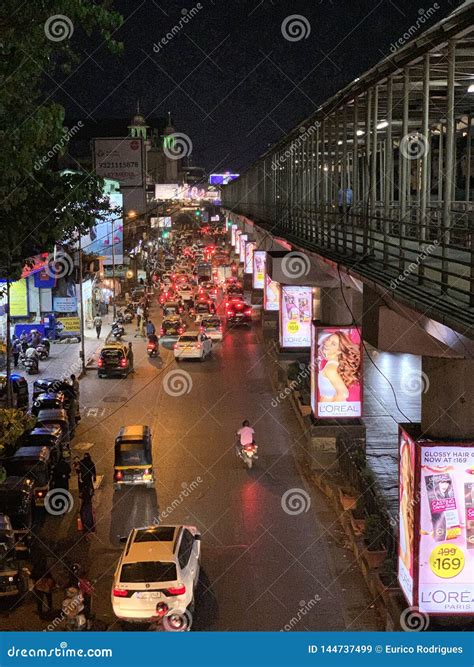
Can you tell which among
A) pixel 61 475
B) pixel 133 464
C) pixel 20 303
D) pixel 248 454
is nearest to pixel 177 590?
pixel 133 464

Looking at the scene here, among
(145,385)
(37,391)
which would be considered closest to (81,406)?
(37,391)

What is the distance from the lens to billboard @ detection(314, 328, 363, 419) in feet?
60.9

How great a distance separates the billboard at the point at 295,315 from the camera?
93.0 feet

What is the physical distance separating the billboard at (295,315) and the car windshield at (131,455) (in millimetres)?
11601

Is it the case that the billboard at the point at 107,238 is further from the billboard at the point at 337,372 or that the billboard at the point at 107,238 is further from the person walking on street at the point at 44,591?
the person walking on street at the point at 44,591

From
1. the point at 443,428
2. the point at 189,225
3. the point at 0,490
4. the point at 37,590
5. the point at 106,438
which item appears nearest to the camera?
the point at 443,428

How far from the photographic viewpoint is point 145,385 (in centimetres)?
2911

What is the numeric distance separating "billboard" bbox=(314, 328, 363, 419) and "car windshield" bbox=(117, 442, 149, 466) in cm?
411

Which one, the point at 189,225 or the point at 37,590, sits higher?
the point at 189,225

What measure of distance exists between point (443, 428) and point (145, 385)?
19.6 metres

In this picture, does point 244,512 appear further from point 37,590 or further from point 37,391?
point 37,391

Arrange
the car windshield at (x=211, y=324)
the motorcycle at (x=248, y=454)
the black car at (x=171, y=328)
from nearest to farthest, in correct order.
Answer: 1. the motorcycle at (x=248, y=454)
2. the car windshield at (x=211, y=324)
3. the black car at (x=171, y=328)

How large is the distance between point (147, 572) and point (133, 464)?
615 cm

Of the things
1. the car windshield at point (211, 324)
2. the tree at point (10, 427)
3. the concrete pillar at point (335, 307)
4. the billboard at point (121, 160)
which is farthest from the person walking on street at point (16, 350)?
the billboard at point (121, 160)
